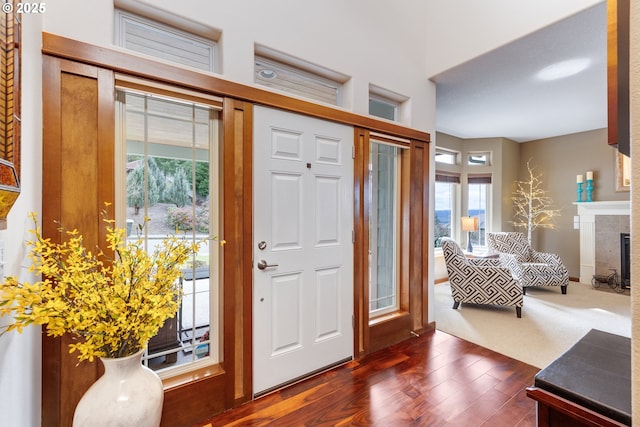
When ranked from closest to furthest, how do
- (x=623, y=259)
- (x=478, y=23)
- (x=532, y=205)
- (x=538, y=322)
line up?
(x=478, y=23) → (x=538, y=322) → (x=623, y=259) → (x=532, y=205)

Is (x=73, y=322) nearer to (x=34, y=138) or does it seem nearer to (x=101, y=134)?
(x=34, y=138)

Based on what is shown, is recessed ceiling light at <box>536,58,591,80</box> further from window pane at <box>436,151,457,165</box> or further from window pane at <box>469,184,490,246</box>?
window pane at <box>469,184,490,246</box>

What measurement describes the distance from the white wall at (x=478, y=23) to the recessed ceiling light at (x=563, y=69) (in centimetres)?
85

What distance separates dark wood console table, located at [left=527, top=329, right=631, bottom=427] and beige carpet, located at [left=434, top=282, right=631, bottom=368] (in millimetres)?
1858

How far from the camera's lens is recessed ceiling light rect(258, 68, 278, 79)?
2.23 metres

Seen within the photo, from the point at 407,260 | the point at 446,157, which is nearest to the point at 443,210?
the point at 446,157

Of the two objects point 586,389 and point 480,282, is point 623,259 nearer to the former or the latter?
point 480,282

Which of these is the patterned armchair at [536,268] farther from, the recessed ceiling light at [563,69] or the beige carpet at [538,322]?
the recessed ceiling light at [563,69]

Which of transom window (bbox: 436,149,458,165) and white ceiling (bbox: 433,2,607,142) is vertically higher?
white ceiling (bbox: 433,2,607,142)

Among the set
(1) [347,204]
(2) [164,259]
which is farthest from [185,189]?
(1) [347,204]

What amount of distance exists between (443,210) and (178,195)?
17.0 feet

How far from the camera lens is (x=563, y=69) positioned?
314cm

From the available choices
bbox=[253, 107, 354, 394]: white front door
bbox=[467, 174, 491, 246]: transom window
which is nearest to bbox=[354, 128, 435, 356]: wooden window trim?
bbox=[253, 107, 354, 394]: white front door

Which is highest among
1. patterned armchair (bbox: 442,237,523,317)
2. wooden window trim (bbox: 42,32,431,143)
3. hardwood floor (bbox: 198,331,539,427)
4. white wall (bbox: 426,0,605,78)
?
white wall (bbox: 426,0,605,78)
